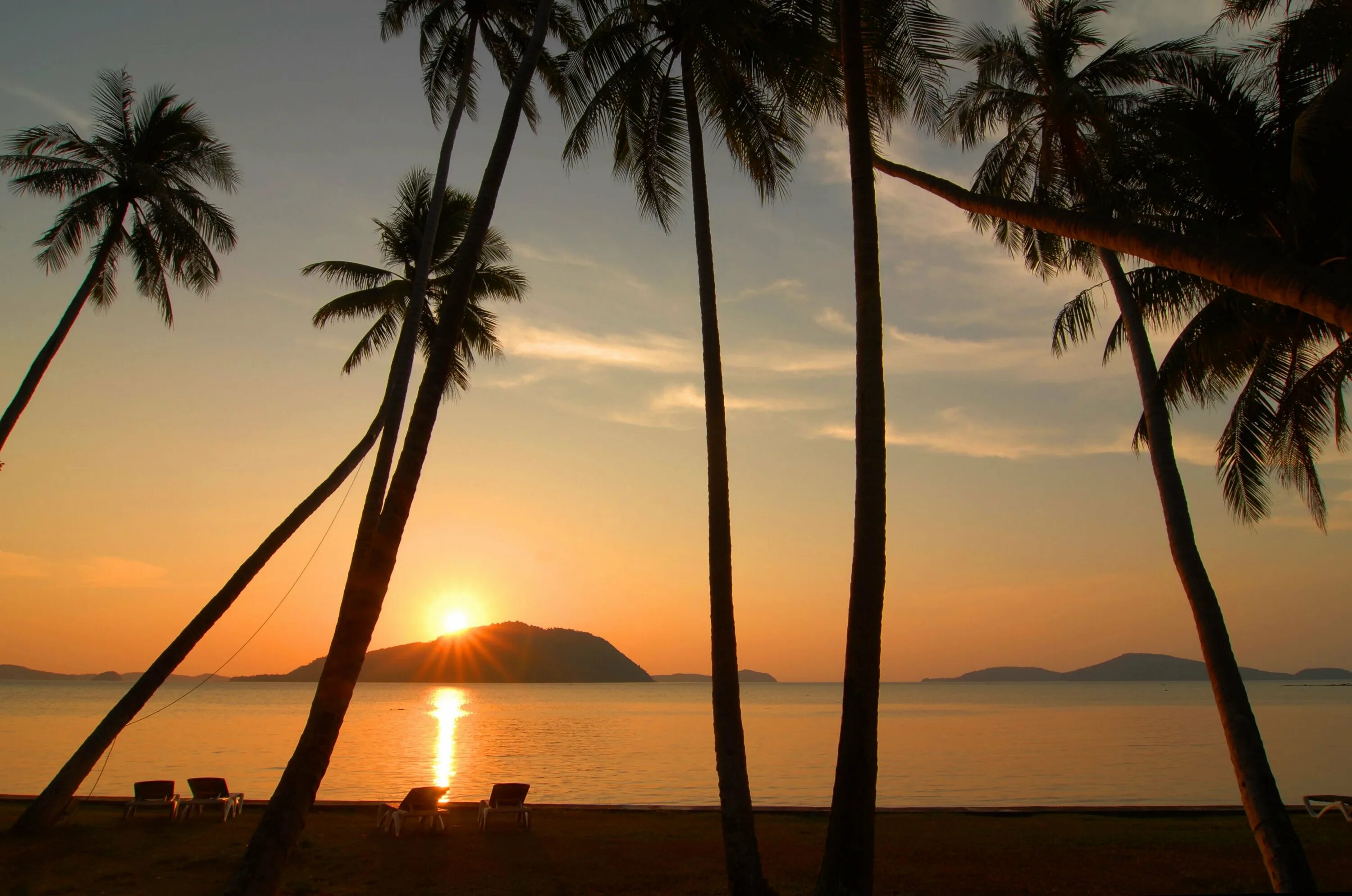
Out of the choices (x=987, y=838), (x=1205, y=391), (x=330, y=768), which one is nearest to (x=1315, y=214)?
(x=1205, y=391)

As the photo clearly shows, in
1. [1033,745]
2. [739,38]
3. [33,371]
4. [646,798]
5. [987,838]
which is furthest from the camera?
[1033,745]

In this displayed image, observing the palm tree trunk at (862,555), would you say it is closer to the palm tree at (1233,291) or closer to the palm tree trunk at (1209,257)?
the palm tree trunk at (1209,257)

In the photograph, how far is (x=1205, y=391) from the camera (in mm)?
13664

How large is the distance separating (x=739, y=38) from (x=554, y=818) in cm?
1333

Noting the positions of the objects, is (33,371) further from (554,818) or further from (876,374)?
(876,374)

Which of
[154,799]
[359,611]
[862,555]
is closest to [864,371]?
[862,555]

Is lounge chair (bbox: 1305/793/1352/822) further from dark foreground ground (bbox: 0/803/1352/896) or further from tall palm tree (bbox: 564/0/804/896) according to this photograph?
tall palm tree (bbox: 564/0/804/896)

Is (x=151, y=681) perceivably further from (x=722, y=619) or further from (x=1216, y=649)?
(x=1216, y=649)

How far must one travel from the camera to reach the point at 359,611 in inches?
317

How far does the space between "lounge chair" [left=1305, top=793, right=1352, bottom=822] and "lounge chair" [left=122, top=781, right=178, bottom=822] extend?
19.8 meters

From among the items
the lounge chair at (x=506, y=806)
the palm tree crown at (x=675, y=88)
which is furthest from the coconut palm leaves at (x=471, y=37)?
the lounge chair at (x=506, y=806)

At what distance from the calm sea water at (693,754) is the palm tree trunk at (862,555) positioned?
691 inches

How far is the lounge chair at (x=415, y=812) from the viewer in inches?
539

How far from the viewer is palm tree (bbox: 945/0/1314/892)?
10.5 metres
